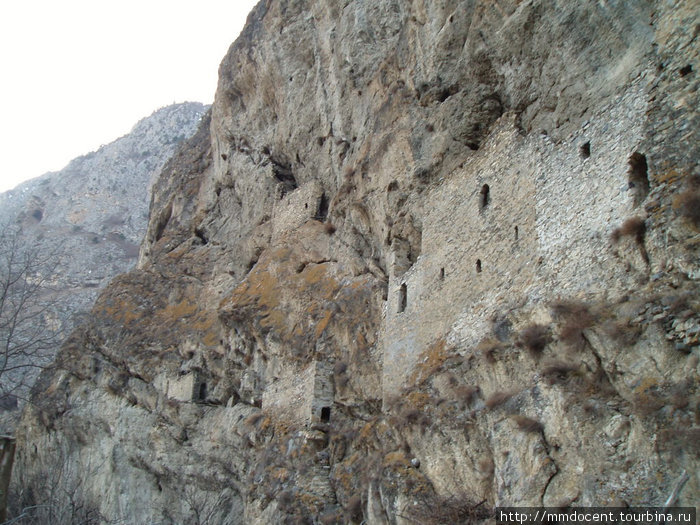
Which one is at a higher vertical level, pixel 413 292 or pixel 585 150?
pixel 585 150

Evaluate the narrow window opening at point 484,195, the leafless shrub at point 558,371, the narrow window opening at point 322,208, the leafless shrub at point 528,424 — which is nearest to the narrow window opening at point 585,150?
the narrow window opening at point 484,195

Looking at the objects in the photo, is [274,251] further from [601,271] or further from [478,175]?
[601,271]

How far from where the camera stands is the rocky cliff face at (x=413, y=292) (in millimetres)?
11711

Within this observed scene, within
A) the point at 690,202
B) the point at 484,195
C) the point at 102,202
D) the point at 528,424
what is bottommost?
the point at 528,424

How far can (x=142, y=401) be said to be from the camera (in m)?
28.6

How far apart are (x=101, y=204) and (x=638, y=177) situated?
253 ft

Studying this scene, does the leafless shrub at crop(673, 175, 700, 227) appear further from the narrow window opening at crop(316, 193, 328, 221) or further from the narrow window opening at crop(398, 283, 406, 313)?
the narrow window opening at crop(316, 193, 328, 221)

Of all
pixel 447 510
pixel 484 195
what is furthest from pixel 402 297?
pixel 447 510

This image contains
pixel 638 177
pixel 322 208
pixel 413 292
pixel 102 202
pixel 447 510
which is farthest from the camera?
pixel 102 202

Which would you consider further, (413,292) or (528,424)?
(413,292)

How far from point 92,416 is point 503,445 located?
22149 mm

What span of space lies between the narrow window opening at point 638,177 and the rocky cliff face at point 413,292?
0.06 metres

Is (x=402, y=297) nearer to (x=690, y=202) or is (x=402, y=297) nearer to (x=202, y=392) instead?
(x=690, y=202)

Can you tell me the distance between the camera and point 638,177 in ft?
43.0
